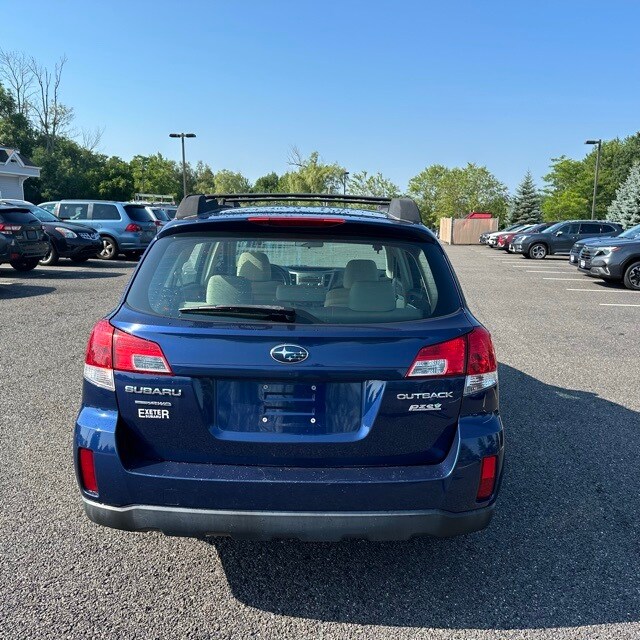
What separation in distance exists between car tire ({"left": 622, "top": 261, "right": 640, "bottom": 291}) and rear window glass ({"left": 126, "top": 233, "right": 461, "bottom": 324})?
13650 mm

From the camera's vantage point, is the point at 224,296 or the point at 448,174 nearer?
the point at 224,296

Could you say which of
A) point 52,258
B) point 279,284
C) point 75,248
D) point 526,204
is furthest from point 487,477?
point 526,204

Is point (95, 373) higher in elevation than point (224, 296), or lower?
lower

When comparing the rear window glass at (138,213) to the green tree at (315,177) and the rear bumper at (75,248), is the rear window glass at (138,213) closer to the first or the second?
the rear bumper at (75,248)

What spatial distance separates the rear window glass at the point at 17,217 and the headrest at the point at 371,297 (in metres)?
12.7

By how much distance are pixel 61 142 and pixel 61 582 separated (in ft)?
243

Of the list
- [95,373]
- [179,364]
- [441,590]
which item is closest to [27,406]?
[95,373]

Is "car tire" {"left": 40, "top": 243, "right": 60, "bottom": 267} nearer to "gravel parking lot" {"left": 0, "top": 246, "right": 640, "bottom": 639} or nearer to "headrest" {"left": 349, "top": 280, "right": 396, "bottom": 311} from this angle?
"gravel parking lot" {"left": 0, "top": 246, "right": 640, "bottom": 639}

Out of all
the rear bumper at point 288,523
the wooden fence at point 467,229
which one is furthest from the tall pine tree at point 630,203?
the rear bumper at point 288,523

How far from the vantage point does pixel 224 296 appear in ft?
8.91

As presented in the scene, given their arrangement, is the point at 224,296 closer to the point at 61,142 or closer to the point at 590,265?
the point at 590,265

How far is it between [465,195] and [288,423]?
7483 centimetres

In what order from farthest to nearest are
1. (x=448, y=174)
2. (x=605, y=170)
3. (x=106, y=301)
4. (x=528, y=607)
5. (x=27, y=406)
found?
(x=605, y=170)
(x=448, y=174)
(x=106, y=301)
(x=27, y=406)
(x=528, y=607)

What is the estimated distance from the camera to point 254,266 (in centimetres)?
305
